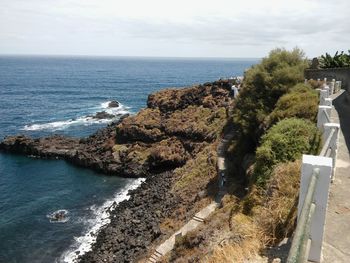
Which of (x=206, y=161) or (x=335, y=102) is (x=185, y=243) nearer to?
(x=335, y=102)

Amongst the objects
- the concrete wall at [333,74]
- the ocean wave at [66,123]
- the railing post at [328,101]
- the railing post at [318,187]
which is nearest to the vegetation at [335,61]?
the concrete wall at [333,74]

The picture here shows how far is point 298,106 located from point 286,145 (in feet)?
18.5

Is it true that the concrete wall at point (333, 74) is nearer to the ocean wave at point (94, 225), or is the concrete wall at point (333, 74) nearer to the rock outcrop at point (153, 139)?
the rock outcrop at point (153, 139)

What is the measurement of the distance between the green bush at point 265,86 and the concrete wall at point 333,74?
3595mm

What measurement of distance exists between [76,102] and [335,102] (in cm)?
8091

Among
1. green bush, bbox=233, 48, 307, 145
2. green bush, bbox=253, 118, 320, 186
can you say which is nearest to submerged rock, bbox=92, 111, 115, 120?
green bush, bbox=233, 48, 307, 145

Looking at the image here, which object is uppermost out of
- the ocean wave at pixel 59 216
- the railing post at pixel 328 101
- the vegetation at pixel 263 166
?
the railing post at pixel 328 101

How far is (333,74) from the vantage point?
32.8 m

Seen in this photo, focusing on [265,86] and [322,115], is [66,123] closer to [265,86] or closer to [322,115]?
[265,86]

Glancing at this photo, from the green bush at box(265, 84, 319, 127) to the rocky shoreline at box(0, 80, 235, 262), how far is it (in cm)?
1257

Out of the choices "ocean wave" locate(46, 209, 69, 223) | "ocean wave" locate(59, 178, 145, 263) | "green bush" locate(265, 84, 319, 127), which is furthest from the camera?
"ocean wave" locate(46, 209, 69, 223)

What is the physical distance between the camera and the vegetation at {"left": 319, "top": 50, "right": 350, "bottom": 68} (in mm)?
35819

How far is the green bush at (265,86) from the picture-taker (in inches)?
1009

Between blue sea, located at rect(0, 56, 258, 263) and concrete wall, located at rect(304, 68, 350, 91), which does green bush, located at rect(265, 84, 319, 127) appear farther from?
blue sea, located at rect(0, 56, 258, 263)
